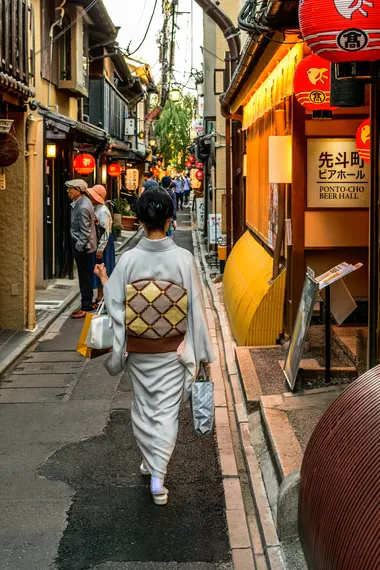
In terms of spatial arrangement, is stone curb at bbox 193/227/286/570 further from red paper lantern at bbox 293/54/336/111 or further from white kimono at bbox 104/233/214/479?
red paper lantern at bbox 293/54/336/111

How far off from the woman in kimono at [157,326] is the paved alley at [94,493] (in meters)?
0.41

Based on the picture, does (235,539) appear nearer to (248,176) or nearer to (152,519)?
(152,519)

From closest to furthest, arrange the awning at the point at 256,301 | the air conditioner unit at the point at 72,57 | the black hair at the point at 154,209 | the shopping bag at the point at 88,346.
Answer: the black hair at the point at 154,209 → the shopping bag at the point at 88,346 → the awning at the point at 256,301 → the air conditioner unit at the point at 72,57

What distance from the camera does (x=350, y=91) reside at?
7.94m

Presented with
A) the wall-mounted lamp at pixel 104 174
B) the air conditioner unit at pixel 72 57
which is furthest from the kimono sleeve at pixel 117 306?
the wall-mounted lamp at pixel 104 174

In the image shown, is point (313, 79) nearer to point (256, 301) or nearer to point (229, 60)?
point (256, 301)

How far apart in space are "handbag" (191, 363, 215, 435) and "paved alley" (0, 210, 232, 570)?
66 cm

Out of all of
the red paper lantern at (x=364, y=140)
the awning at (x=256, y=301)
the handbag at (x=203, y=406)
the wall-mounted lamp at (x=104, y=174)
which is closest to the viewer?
the handbag at (x=203, y=406)

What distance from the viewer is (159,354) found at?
268 inches

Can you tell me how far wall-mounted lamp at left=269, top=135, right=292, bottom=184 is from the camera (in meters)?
11.2

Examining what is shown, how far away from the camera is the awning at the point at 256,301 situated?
37.6ft

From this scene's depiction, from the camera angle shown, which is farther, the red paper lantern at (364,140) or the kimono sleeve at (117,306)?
the red paper lantern at (364,140)

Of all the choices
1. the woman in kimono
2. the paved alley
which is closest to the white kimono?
the woman in kimono

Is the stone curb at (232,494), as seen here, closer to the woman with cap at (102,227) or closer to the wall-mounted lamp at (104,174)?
the woman with cap at (102,227)
